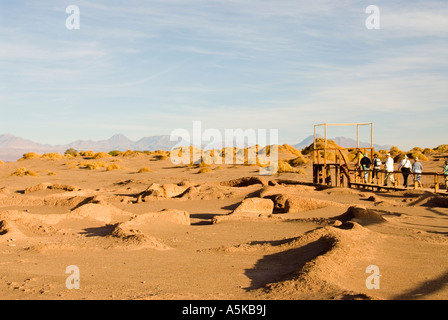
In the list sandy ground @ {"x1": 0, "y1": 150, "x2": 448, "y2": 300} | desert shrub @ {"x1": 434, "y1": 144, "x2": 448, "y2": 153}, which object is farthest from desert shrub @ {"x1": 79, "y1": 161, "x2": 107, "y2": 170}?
desert shrub @ {"x1": 434, "y1": 144, "x2": 448, "y2": 153}

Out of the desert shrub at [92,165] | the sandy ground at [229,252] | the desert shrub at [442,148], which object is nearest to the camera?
the sandy ground at [229,252]

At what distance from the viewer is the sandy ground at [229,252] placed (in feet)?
20.7

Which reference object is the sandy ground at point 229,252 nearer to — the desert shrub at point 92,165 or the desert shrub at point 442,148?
the desert shrub at point 92,165

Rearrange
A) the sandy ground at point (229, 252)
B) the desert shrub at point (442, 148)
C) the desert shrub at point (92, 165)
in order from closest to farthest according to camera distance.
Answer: the sandy ground at point (229, 252) → the desert shrub at point (92, 165) → the desert shrub at point (442, 148)

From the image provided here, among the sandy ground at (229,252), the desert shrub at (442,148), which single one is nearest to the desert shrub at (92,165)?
the sandy ground at (229,252)

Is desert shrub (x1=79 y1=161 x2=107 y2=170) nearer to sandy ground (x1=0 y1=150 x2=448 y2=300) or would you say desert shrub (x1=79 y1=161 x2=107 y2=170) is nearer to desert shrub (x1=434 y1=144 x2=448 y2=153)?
sandy ground (x1=0 y1=150 x2=448 y2=300)

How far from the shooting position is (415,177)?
1986cm

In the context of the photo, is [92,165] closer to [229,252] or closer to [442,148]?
[229,252]

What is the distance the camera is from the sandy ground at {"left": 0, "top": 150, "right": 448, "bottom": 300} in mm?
6297

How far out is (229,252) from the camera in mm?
8953

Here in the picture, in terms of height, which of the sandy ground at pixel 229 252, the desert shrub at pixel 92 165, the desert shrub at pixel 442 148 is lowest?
the desert shrub at pixel 92 165

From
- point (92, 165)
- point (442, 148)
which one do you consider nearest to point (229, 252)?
point (92, 165)
